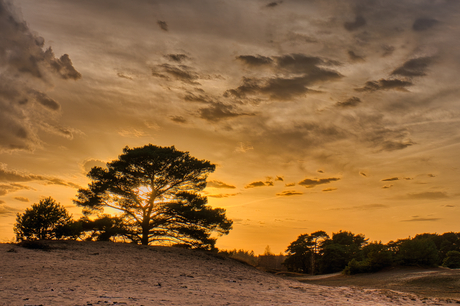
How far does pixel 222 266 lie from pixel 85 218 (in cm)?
1344

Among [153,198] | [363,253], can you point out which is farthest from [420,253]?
[153,198]

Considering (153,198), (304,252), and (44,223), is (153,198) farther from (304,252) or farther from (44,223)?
(304,252)

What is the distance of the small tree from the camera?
814 inches

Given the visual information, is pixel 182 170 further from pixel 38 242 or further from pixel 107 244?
pixel 38 242

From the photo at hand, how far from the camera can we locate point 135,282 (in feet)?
37.2

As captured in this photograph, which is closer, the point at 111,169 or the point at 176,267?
the point at 176,267

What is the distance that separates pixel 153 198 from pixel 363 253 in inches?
1221

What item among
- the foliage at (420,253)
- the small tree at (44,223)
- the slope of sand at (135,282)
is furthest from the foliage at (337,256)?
the small tree at (44,223)

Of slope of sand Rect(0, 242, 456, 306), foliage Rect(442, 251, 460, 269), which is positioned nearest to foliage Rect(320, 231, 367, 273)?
foliage Rect(442, 251, 460, 269)

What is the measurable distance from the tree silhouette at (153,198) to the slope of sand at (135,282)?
6.08 metres

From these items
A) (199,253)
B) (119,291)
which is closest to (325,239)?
(199,253)

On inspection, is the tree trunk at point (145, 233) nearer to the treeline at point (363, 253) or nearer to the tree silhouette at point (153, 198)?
the tree silhouette at point (153, 198)

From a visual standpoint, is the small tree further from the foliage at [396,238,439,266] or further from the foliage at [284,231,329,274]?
the foliage at [284,231,329,274]

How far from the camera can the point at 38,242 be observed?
18.5 metres
